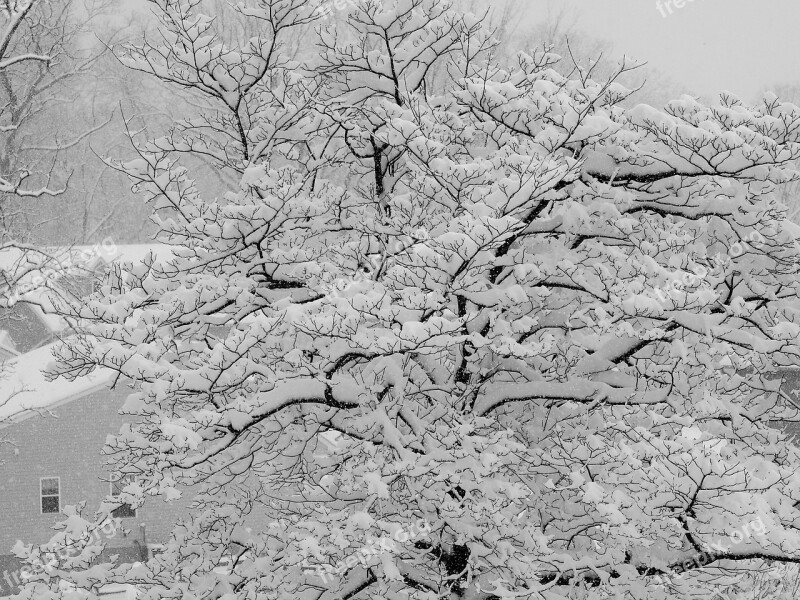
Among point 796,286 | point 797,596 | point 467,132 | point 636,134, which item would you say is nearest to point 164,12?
point 467,132

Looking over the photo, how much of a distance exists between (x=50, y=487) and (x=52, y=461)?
683mm

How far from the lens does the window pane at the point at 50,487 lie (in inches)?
788

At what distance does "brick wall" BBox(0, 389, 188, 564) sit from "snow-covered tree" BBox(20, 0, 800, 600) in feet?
43.9

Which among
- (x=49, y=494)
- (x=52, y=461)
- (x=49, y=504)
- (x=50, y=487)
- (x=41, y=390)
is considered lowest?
(x=49, y=504)

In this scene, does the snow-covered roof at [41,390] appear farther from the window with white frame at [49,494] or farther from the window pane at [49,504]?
the window pane at [49,504]

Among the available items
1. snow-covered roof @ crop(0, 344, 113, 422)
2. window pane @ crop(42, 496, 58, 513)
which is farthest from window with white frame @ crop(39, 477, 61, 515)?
snow-covered roof @ crop(0, 344, 113, 422)

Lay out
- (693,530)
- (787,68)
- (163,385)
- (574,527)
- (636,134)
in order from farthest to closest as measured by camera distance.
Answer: (787,68) → (574,527) → (636,134) → (693,530) → (163,385)

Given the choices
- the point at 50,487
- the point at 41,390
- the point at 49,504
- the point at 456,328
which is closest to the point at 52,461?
the point at 50,487

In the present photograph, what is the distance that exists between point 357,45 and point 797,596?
33.6 feet

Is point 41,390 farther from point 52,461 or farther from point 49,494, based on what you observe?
point 49,494

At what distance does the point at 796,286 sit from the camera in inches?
271

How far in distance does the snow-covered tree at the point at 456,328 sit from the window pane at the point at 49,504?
46.7ft

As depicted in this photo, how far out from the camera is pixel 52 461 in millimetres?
19875

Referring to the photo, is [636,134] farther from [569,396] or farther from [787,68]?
[787,68]
